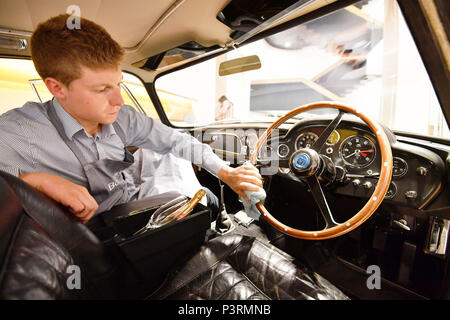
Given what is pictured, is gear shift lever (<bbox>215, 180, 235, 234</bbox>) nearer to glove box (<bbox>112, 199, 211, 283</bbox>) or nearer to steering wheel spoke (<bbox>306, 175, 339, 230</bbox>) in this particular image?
glove box (<bbox>112, 199, 211, 283</bbox>)

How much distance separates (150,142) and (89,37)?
0.71 metres

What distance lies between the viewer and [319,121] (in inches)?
50.1

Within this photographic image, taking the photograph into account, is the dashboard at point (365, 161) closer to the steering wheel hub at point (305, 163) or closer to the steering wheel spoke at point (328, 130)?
the steering wheel spoke at point (328, 130)

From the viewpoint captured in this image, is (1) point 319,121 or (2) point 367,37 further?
(2) point 367,37

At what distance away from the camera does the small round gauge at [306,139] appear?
132 cm

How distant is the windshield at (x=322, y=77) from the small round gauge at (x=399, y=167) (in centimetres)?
112

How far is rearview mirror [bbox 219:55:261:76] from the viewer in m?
1.84

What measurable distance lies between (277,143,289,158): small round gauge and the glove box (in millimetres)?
681

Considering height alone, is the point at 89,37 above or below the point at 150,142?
above

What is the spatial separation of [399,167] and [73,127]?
1.67 m
